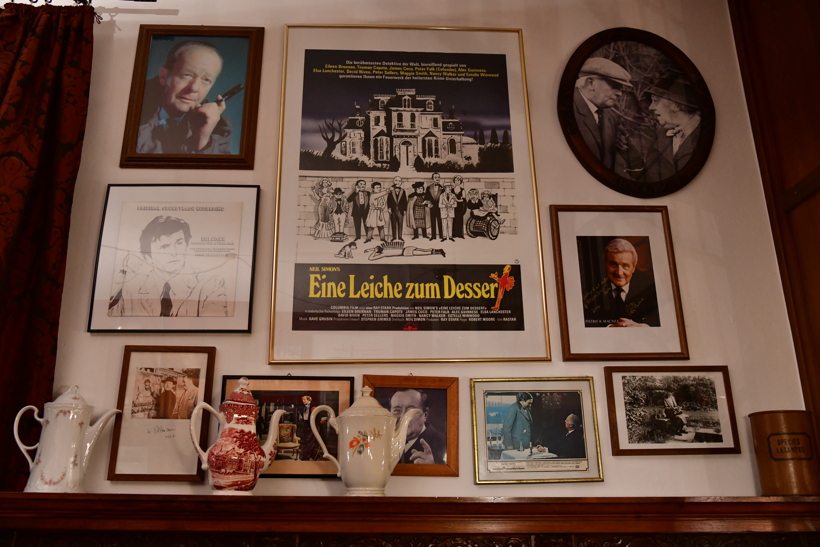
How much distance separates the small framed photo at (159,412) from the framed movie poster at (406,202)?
29 cm

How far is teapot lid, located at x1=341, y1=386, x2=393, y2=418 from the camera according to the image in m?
2.08

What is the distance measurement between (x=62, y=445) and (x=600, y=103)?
2271 mm

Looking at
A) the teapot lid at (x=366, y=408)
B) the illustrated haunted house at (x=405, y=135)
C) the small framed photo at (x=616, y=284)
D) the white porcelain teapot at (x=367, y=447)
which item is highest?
the illustrated haunted house at (x=405, y=135)

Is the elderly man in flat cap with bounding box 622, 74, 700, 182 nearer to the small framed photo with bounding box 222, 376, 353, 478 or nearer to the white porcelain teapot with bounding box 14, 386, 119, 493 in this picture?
the small framed photo with bounding box 222, 376, 353, 478

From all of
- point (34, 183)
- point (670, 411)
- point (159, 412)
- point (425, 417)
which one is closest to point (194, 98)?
point (34, 183)

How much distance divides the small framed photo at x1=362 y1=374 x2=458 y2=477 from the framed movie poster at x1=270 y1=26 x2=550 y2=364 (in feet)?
0.31

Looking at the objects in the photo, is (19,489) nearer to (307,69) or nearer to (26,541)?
(26,541)

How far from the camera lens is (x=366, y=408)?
2.09 meters

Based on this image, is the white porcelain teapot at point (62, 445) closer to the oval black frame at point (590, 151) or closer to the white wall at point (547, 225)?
the white wall at point (547, 225)

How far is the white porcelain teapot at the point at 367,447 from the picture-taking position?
205 centimetres

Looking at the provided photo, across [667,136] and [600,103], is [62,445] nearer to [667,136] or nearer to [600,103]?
[600,103]

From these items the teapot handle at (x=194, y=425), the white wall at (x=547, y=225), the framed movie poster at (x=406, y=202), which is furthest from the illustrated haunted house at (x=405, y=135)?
the teapot handle at (x=194, y=425)

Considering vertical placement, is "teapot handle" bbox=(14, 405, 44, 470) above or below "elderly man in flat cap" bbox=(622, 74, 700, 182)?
below

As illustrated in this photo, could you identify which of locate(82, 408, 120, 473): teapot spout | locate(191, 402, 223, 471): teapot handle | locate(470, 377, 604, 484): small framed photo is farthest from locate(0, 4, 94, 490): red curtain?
locate(470, 377, 604, 484): small framed photo
